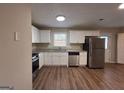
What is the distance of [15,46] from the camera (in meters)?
3.10

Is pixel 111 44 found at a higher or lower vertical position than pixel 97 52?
higher

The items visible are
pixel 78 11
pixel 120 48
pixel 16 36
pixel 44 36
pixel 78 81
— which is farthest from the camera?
pixel 120 48

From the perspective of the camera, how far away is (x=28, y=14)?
10.2ft

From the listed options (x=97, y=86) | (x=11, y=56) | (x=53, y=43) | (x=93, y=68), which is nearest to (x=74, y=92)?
(x=11, y=56)

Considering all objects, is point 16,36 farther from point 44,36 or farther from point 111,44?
point 111,44

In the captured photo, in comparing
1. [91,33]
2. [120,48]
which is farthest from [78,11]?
[120,48]

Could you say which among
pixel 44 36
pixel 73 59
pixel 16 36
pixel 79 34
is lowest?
pixel 73 59

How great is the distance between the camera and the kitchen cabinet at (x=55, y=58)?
8.05 meters

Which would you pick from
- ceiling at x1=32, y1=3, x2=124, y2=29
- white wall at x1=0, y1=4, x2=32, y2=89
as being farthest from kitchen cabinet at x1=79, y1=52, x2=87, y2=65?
white wall at x1=0, y1=4, x2=32, y2=89

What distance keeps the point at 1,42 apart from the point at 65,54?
17.1ft

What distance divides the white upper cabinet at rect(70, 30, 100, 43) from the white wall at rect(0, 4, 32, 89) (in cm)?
569

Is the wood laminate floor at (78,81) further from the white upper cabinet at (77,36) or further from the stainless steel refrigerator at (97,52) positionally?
the white upper cabinet at (77,36)

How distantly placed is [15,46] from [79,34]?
19.5ft

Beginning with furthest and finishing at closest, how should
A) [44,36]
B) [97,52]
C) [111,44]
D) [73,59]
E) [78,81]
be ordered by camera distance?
[111,44], [44,36], [73,59], [97,52], [78,81]
